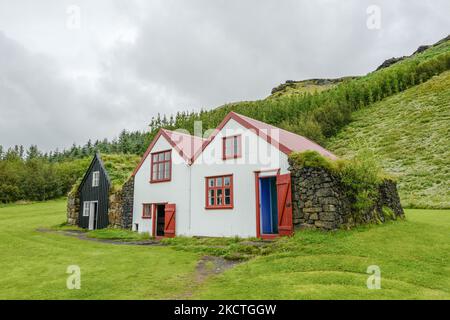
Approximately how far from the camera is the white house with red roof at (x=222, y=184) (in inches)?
574

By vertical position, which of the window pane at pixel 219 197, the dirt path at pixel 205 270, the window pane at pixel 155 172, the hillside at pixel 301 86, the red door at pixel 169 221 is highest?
the hillside at pixel 301 86

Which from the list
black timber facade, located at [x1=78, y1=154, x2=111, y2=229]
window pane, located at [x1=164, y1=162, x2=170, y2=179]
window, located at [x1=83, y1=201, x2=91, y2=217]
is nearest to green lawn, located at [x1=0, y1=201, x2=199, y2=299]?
window pane, located at [x1=164, y1=162, x2=170, y2=179]

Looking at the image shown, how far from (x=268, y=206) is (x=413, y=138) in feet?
108

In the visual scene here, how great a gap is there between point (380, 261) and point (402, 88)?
60.1 meters

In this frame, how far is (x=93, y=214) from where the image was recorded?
24500 mm

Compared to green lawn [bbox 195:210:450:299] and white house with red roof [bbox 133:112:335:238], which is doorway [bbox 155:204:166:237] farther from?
green lawn [bbox 195:210:450:299]

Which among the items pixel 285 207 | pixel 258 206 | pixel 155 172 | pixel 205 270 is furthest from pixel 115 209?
A: pixel 205 270

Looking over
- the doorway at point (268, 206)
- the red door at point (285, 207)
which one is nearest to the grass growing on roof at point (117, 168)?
the doorway at point (268, 206)

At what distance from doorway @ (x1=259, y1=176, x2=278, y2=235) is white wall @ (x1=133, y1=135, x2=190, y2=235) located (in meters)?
4.61

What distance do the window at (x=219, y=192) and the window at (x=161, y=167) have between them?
3.55 metres

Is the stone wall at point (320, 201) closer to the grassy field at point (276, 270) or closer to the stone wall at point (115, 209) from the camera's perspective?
the grassy field at point (276, 270)

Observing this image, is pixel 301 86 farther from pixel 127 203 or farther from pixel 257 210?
pixel 257 210
